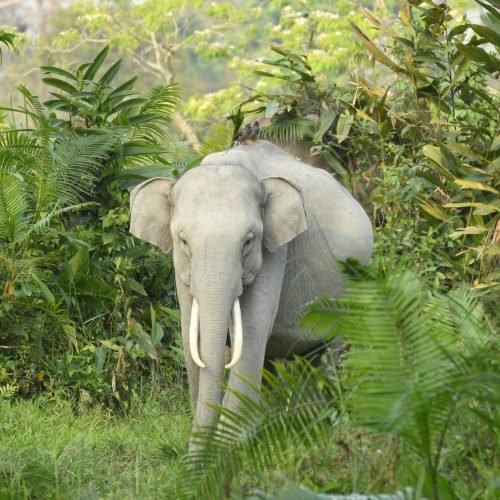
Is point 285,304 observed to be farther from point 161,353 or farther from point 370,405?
point 370,405

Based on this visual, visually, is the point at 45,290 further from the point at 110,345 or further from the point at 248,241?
the point at 248,241

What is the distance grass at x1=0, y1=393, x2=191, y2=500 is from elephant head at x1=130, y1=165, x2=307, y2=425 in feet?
1.27

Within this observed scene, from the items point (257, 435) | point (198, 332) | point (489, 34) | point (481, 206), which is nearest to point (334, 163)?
point (481, 206)

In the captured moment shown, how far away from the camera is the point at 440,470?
189 inches

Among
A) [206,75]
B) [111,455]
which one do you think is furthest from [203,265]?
[206,75]

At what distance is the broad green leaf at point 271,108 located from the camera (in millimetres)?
9594

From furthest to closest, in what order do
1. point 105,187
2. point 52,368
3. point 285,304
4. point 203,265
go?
1. point 105,187
2. point 52,368
3. point 285,304
4. point 203,265

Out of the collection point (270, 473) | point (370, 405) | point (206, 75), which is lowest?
point (206, 75)

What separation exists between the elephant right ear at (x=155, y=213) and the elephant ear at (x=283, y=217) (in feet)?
1.74

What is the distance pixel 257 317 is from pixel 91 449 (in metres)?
1.07

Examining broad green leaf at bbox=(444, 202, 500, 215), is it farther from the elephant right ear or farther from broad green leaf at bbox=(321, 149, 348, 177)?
the elephant right ear

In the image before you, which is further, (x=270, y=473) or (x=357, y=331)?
(x=270, y=473)

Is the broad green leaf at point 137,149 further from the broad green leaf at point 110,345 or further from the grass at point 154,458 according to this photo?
the grass at point 154,458

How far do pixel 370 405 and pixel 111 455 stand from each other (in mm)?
2524
